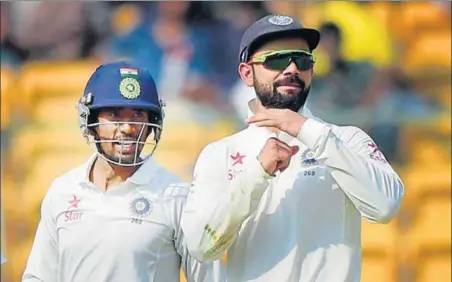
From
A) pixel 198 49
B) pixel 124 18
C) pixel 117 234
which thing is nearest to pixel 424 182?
pixel 198 49

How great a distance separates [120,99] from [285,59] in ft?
1.72

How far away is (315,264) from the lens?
321cm

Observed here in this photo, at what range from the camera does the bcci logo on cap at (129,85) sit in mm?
3404

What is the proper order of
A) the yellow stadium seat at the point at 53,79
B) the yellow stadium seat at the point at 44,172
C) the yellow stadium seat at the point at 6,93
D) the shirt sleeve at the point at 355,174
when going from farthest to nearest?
the yellow stadium seat at the point at 53,79 → the yellow stadium seat at the point at 6,93 → the yellow stadium seat at the point at 44,172 → the shirt sleeve at the point at 355,174

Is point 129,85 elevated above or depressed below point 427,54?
below

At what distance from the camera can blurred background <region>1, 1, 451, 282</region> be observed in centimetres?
618

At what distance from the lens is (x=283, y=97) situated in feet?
10.6

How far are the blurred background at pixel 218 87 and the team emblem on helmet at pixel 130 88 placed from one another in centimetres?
269

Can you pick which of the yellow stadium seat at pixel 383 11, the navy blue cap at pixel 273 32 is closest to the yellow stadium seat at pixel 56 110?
the yellow stadium seat at pixel 383 11

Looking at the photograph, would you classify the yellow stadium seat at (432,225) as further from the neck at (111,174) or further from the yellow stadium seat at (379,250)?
the neck at (111,174)

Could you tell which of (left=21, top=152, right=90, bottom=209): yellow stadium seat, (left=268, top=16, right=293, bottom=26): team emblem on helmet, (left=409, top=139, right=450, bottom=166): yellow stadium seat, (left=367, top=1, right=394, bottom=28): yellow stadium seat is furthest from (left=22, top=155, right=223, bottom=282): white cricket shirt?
(left=367, top=1, right=394, bottom=28): yellow stadium seat

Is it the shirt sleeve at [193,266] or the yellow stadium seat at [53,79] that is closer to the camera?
the shirt sleeve at [193,266]

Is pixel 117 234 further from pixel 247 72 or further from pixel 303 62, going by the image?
pixel 303 62

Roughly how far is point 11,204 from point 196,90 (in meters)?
1.29
